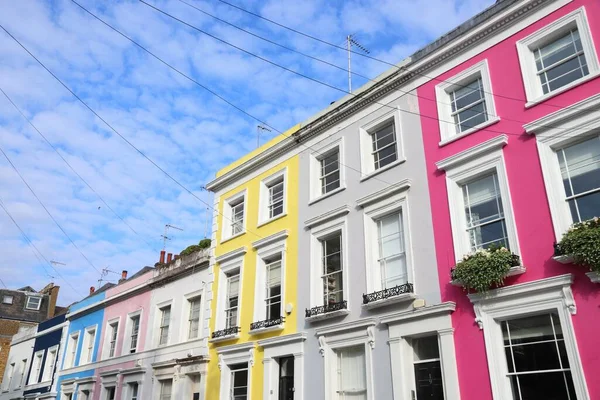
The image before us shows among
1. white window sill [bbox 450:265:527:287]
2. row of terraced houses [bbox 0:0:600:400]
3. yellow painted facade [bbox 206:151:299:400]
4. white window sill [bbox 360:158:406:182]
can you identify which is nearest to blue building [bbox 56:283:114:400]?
row of terraced houses [bbox 0:0:600:400]

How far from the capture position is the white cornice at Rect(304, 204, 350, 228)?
14.7 m

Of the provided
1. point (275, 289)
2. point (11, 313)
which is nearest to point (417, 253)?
point (275, 289)

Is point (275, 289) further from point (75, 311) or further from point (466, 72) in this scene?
point (75, 311)

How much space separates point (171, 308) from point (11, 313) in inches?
1363

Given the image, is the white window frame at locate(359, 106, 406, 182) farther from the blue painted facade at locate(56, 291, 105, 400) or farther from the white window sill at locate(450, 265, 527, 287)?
the blue painted facade at locate(56, 291, 105, 400)

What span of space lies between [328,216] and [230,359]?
18.4 feet

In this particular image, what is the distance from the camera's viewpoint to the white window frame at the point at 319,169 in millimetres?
15431

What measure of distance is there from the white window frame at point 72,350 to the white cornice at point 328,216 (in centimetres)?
1695

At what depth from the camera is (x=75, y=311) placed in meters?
27.7

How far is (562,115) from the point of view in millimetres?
10609

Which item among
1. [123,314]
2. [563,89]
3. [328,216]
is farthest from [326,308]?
[123,314]

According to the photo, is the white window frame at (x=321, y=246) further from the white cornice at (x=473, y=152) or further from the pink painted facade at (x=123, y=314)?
the pink painted facade at (x=123, y=314)

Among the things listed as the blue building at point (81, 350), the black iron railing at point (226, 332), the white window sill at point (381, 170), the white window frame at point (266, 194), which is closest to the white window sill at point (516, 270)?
the white window sill at point (381, 170)

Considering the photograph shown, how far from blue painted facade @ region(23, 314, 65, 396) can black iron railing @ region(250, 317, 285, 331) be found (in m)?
16.4
